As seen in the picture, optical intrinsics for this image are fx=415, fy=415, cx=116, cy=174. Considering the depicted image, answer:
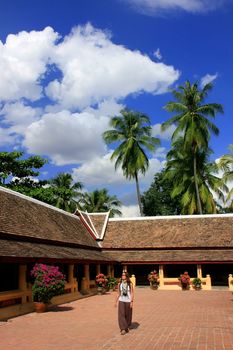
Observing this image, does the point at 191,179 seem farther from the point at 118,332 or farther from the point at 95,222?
the point at 118,332

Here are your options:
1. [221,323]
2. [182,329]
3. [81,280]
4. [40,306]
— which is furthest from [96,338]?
[81,280]

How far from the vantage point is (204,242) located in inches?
1137

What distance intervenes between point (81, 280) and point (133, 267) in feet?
25.5

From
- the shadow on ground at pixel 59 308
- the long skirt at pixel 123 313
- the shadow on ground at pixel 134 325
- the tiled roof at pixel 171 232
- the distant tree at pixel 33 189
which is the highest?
the distant tree at pixel 33 189

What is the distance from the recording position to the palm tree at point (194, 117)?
36031mm

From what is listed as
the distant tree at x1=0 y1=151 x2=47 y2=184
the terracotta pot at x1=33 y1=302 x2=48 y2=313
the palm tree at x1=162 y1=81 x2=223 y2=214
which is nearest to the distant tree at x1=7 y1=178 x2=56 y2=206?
the distant tree at x1=0 y1=151 x2=47 y2=184

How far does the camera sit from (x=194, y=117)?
120ft

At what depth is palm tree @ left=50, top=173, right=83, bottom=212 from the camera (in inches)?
1729

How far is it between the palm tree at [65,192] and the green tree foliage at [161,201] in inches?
361

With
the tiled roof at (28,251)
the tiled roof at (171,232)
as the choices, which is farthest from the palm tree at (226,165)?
the tiled roof at (28,251)

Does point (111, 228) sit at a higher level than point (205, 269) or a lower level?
higher

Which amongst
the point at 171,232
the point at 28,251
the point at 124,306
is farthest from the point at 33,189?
the point at 124,306

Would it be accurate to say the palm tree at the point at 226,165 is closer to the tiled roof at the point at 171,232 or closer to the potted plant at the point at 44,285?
the tiled roof at the point at 171,232

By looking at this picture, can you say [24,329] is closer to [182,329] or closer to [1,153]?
[182,329]
